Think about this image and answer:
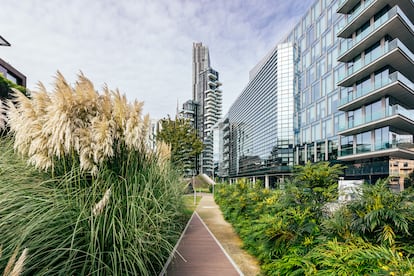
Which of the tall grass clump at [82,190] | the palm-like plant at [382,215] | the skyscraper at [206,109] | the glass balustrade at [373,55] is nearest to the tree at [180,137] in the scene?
the tall grass clump at [82,190]

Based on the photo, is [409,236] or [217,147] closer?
[409,236]

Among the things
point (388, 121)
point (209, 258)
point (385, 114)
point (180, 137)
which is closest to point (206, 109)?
point (385, 114)

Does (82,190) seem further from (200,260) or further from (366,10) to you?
(366,10)

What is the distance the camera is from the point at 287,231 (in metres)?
4.27

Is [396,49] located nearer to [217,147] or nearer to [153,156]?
[153,156]

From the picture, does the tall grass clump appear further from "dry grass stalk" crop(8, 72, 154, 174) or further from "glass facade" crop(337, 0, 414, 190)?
"glass facade" crop(337, 0, 414, 190)

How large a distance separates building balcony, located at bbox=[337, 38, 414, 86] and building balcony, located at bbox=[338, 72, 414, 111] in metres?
1.47

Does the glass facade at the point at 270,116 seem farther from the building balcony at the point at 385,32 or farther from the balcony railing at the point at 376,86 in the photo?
the building balcony at the point at 385,32

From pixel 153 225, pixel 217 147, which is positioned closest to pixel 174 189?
pixel 153 225

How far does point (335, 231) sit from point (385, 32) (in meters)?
25.3

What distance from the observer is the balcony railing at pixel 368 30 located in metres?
19.8

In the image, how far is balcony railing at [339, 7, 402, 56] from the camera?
64.9ft

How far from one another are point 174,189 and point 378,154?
23313mm

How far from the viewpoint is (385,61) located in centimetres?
2119
